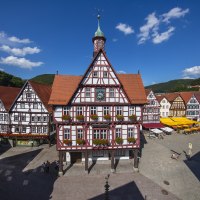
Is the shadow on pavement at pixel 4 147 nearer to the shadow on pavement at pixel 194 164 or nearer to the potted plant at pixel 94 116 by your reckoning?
the potted plant at pixel 94 116

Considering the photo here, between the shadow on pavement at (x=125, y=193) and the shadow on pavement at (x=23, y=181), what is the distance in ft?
18.8

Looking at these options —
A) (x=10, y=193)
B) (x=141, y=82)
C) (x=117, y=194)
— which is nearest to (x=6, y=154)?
(x=10, y=193)

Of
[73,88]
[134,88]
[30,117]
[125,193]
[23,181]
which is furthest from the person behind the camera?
[30,117]

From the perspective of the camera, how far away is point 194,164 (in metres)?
24.3

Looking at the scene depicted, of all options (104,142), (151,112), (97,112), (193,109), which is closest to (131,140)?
(104,142)

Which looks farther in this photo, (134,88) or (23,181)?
(134,88)

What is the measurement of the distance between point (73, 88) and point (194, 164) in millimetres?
19725

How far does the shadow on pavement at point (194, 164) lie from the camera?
71.6 ft

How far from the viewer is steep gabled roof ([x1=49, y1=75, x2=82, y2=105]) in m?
20.9

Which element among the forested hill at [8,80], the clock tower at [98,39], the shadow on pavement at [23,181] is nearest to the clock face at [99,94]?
the clock tower at [98,39]

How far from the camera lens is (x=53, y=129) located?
3453cm

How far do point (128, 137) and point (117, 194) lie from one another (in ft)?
22.7

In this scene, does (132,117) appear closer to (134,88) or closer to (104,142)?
(134,88)

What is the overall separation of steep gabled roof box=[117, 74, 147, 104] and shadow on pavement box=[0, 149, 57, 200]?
44.8 feet
